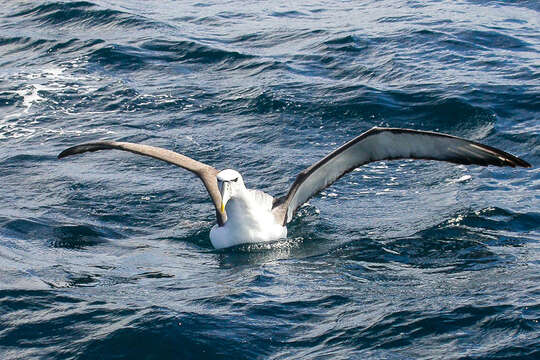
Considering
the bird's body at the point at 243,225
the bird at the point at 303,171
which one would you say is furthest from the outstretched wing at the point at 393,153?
the bird's body at the point at 243,225

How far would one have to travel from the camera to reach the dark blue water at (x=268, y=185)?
8.57 meters

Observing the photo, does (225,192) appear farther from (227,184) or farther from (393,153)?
(393,153)

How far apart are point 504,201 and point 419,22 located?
1079 cm

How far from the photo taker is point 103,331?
8539mm

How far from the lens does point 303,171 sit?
11.7 metres

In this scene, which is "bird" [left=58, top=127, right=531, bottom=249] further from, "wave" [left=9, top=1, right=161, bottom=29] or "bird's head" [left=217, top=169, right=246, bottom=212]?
"wave" [left=9, top=1, right=161, bottom=29]

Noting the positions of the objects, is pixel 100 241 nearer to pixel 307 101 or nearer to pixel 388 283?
pixel 388 283

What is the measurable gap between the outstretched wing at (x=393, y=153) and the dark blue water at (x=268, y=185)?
75 centimetres

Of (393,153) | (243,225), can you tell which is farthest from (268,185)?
(393,153)

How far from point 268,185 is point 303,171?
258 centimetres

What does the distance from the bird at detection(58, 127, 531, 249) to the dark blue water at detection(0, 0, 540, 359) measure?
273mm

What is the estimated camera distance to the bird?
36.2 ft

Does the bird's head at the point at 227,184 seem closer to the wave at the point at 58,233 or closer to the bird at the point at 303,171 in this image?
the bird at the point at 303,171

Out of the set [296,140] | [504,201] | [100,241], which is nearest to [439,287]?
[504,201]
